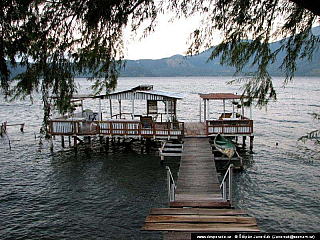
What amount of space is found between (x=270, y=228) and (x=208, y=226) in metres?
7.10

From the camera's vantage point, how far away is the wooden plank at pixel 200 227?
23.8ft

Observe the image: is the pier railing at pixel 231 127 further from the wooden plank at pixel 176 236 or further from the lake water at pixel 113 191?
the wooden plank at pixel 176 236

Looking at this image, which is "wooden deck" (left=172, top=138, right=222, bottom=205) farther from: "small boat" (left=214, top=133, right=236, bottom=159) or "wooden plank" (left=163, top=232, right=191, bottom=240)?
"wooden plank" (left=163, top=232, right=191, bottom=240)

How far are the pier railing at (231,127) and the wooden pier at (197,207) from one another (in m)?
1.34

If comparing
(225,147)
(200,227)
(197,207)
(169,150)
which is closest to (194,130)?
(169,150)

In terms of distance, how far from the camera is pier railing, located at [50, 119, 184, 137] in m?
22.8

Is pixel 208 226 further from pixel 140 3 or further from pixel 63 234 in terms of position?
pixel 63 234

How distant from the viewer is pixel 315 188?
1778 cm

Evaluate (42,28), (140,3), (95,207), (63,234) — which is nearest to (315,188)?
(95,207)

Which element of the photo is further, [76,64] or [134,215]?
[134,215]

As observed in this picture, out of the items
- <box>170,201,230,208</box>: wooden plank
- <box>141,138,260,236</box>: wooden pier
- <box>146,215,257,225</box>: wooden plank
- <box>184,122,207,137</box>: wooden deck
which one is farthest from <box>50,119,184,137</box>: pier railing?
<box>146,215,257,225</box>: wooden plank

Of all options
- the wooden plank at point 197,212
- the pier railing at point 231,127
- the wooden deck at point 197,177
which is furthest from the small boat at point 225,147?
the wooden plank at point 197,212

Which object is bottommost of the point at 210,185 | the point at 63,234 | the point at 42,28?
the point at 63,234

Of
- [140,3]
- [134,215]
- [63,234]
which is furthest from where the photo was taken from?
[134,215]
